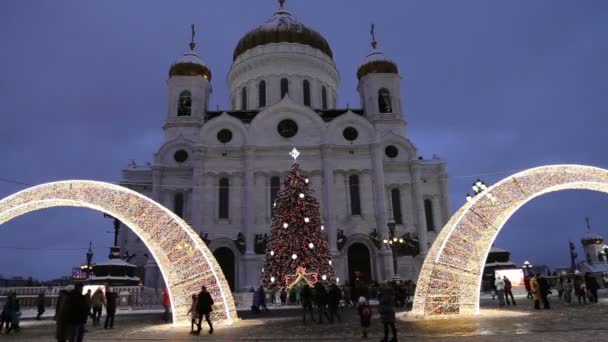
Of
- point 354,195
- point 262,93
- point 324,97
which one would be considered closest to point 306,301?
point 354,195

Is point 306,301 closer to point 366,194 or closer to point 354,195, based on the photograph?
point 366,194

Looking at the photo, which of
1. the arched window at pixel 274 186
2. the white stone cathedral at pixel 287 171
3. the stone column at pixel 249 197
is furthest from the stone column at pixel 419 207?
the stone column at pixel 249 197

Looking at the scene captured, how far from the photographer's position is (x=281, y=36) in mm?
44250

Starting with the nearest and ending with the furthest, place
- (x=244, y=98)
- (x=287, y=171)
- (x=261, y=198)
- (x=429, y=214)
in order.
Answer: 1. (x=261, y=198)
2. (x=287, y=171)
3. (x=429, y=214)
4. (x=244, y=98)

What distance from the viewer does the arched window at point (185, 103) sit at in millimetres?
39688

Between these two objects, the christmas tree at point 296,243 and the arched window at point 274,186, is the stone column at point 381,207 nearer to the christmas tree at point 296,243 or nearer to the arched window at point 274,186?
the arched window at point 274,186

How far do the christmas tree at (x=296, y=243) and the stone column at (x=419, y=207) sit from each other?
1256 centimetres

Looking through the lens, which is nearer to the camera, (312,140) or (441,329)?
(441,329)

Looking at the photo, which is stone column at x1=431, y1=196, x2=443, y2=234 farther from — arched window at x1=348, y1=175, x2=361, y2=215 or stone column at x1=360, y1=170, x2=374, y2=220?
arched window at x1=348, y1=175, x2=361, y2=215

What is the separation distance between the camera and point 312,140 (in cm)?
3684

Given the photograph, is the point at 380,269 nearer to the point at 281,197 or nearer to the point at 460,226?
the point at 281,197

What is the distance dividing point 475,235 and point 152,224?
29.0 ft

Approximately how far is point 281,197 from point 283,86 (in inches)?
792

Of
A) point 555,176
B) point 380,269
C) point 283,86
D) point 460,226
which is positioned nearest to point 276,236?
point 380,269
